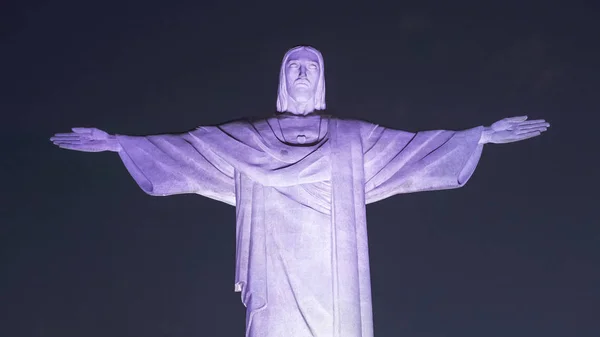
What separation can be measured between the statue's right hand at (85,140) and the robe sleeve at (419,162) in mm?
3058

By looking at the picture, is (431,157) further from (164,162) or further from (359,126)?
(164,162)

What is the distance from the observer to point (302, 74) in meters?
13.3

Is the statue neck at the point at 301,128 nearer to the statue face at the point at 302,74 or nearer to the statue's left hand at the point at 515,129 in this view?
the statue face at the point at 302,74

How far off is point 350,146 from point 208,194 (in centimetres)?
178

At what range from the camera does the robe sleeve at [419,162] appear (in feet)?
42.2

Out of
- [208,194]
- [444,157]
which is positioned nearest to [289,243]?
[208,194]

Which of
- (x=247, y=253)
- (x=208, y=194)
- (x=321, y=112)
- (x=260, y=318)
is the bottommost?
(x=260, y=318)

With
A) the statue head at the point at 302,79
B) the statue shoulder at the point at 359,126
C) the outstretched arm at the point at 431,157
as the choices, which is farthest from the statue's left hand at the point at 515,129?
the statue head at the point at 302,79

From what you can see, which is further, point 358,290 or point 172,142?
point 172,142

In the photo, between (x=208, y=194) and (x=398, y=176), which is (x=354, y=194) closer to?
(x=398, y=176)

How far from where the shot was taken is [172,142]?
1304 centimetres

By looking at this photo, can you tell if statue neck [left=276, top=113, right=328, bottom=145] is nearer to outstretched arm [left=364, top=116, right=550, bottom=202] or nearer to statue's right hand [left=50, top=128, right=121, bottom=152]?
outstretched arm [left=364, top=116, right=550, bottom=202]

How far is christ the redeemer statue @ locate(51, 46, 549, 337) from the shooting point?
12102 millimetres

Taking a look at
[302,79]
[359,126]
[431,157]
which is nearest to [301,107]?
[302,79]
